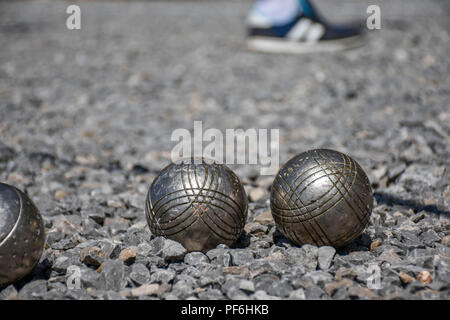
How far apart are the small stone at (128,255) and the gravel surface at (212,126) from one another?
0.04 feet

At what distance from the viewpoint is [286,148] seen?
21.1ft

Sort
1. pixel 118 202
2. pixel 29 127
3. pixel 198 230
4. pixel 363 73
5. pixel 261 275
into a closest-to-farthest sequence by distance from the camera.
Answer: pixel 261 275, pixel 198 230, pixel 118 202, pixel 29 127, pixel 363 73

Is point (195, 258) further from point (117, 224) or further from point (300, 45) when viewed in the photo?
point (300, 45)

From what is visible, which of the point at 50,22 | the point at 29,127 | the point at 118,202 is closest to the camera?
the point at 118,202

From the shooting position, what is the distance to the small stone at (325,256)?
360 cm

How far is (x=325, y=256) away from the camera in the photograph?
3.66 meters

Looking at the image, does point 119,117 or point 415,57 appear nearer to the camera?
point 119,117

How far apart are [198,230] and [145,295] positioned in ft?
2.15

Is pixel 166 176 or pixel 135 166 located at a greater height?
pixel 166 176

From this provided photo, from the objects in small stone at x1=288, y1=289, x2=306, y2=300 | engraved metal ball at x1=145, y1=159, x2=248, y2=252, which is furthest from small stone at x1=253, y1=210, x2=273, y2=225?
small stone at x1=288, y1=289, x2=306, y2=300

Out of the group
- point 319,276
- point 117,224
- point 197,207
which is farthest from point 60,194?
point 319,276

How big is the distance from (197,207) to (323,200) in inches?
36.9
